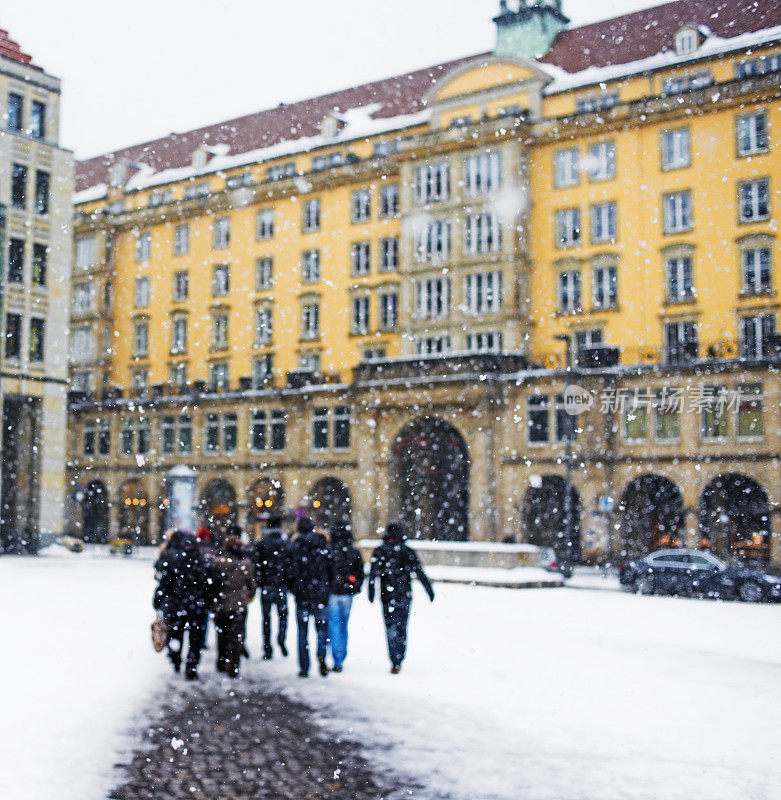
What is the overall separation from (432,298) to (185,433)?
16.6m

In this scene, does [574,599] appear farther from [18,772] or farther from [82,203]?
[82,203]

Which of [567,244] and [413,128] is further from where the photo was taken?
[413,128]

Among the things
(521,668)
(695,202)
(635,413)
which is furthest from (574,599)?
(695,202)

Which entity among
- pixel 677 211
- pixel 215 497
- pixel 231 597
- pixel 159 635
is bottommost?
pixel 159 635

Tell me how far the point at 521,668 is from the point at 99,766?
6.26 metres

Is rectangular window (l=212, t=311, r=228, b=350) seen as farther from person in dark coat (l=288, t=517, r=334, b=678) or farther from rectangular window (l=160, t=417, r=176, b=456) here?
person in dark coat (l=288, t=517, r=334, b=678)

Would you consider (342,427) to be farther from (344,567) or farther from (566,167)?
(344,567)

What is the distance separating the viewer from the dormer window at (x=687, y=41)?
43938mm

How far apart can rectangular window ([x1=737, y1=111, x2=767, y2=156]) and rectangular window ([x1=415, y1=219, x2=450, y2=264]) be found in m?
Result: 12.8

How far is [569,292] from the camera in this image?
44.6 meters

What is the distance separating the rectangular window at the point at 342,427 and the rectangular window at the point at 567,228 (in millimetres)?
12553

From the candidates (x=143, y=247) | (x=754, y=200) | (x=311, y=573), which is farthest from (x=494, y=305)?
(x=311, y=573)


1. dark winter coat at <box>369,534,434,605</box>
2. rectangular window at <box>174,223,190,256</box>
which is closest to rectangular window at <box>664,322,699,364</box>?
rectangular window at <box>174,223,190,256</box>

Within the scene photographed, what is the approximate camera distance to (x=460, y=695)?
34.8 ft
